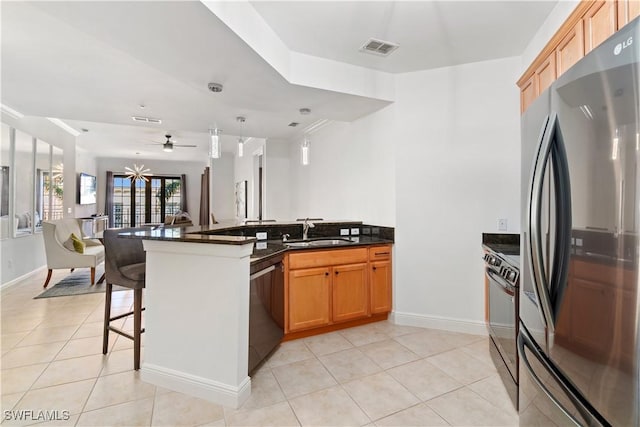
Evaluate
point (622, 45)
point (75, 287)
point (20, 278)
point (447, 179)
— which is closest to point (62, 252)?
point (75, 287)

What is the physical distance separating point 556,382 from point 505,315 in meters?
0.92

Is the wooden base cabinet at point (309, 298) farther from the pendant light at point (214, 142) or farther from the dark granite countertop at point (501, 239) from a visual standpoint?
the dark granite countertop at point (501, 239)

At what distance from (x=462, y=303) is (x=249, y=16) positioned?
10.3 ft

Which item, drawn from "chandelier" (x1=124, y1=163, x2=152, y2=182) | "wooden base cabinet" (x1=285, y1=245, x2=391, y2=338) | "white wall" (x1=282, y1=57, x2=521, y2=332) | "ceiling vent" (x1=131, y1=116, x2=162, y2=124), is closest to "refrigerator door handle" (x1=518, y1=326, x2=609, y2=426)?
"white wall" (x1=282, y1=57, x2=521, y2=332)

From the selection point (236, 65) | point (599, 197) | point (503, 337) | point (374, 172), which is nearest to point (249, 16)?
point (236, 65)

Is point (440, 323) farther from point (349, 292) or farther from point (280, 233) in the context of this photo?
point (280, 233)

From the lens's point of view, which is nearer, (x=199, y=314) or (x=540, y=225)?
(x=540, y=225)

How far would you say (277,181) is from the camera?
19.6ft

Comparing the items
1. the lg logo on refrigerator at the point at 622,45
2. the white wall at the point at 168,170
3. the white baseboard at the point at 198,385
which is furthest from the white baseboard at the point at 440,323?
the white wall at the point at 168,170

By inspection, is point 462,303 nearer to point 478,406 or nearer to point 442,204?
point 442,204

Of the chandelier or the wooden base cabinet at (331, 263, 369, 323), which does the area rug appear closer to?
the wooden base cabinet at (331, 263, 369, 323)

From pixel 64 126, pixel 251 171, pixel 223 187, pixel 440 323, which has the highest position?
pixel 64 126

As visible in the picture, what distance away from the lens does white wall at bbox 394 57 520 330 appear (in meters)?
2.93

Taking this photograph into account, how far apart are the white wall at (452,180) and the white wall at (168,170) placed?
29.7 ft
